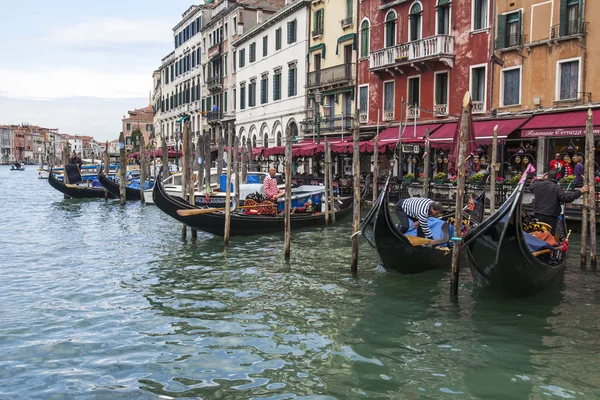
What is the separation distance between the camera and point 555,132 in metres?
14.1

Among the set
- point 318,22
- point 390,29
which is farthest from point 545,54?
point 318,22

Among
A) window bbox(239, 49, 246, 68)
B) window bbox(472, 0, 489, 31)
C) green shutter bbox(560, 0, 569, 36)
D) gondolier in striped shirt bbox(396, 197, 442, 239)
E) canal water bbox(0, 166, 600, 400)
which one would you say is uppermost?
window bbox(239, 49, 246, 68)

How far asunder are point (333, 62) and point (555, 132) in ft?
37.8

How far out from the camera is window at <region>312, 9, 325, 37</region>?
80.2ft

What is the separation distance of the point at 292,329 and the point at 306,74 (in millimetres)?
20349

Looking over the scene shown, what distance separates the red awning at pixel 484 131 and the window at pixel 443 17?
304cm

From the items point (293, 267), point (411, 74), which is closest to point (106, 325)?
point (293, 267)

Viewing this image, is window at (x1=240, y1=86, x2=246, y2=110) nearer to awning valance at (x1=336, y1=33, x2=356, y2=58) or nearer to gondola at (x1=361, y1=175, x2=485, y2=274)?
awning valance at (x1=336, y1=33, x2=356, y2=58)

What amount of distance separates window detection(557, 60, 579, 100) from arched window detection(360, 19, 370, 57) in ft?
26.9

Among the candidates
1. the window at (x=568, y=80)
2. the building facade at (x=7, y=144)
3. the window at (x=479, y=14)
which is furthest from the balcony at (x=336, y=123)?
the building facade at (x=7, y=144)

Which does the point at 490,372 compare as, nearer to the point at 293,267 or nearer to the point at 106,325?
the point at 106,325

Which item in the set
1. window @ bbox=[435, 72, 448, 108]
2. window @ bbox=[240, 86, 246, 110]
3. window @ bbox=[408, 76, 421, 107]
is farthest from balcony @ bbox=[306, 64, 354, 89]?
window @ bbox=[240, 86, 246, 110]

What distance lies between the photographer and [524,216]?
8477mm

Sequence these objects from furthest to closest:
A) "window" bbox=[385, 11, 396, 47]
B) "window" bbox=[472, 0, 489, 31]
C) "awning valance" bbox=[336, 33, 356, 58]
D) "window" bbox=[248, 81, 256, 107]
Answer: "window" bbox=[248, 81, 256, 107]
"awning valance" bbox=[336, 33, 356, 58]
"window" bbox=[385, 11, 396, 47]
"window" bbox=[472, 0, 489, 31]
